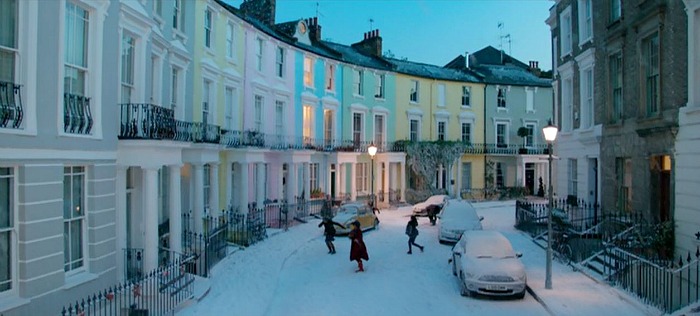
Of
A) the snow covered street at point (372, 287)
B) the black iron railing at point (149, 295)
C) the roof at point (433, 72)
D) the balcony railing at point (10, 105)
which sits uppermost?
the roof at point (433, 72)

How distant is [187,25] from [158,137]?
264 inches

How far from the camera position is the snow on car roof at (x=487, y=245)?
13.5 meters

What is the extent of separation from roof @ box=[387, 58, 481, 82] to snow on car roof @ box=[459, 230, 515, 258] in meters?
25.8

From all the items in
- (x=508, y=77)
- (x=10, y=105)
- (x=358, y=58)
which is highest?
(x=358, y=58)

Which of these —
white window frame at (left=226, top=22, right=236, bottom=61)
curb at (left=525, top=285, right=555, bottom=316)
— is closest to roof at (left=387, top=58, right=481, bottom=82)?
white window frame at (left=226, top=22, right=236, bottom=61)

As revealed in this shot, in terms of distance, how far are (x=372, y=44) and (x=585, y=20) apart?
856 inches

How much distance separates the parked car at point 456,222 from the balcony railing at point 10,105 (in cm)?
1550

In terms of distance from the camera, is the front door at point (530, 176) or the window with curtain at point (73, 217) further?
the front door at point (530, 176)

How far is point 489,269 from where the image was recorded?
12.6m

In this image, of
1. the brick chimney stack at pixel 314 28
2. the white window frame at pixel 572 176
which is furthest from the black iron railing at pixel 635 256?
the brick chimney stack at pixel 314 28

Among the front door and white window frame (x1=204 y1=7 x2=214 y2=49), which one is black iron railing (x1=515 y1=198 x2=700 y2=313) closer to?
white window frame (x1=204 y1=7 x2=214 y2=49)

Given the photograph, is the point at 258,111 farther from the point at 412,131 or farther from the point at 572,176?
the point at 412,131

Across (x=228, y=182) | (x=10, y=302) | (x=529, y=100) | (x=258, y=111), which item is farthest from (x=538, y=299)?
(x=529, y=100)

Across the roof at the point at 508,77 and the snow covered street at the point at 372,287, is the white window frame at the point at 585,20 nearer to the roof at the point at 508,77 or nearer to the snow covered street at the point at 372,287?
the snow covered street at the point at 372,287
